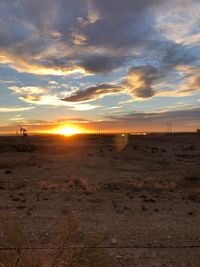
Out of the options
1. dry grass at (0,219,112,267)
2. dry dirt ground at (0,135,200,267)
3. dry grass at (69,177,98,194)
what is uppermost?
dry grass at (0,219,112,267)

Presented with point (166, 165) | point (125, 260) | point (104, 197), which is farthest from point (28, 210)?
point (166, 165)

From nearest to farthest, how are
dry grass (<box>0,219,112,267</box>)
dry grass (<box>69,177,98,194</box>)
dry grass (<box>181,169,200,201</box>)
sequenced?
1. dry grass (<box>0,219,112,267</box>)
2. dry grass (<box>181,169,200,201</box>)
3. dry grass (<box>69,177,98,194</box>)

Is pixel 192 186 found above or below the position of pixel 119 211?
above

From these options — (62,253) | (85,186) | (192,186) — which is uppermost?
(62,253)

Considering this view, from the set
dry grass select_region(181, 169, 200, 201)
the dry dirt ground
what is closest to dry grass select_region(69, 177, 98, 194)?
the dry dirt ground

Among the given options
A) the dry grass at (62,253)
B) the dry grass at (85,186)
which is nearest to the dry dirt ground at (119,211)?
the dry grass at (85,186)

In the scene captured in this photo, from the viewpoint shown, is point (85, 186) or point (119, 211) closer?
point (119, 211)

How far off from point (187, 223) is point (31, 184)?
1169 centimetres

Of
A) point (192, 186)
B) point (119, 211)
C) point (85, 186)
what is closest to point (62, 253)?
point (119, 211)

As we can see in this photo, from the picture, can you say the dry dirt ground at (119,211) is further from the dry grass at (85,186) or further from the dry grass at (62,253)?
the dry grass at (62,253)

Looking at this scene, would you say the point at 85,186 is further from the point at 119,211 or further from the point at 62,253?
the point at 62,253

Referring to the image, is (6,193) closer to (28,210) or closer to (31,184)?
(31,184)

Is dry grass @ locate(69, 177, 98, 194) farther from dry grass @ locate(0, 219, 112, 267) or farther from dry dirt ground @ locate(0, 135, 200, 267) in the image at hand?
dry grass @ locate(0, 219, 112, 267)

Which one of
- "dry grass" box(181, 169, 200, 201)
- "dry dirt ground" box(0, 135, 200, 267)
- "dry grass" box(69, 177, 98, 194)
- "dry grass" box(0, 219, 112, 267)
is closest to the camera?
"dry grass" box(0, 219, 112, 267)
